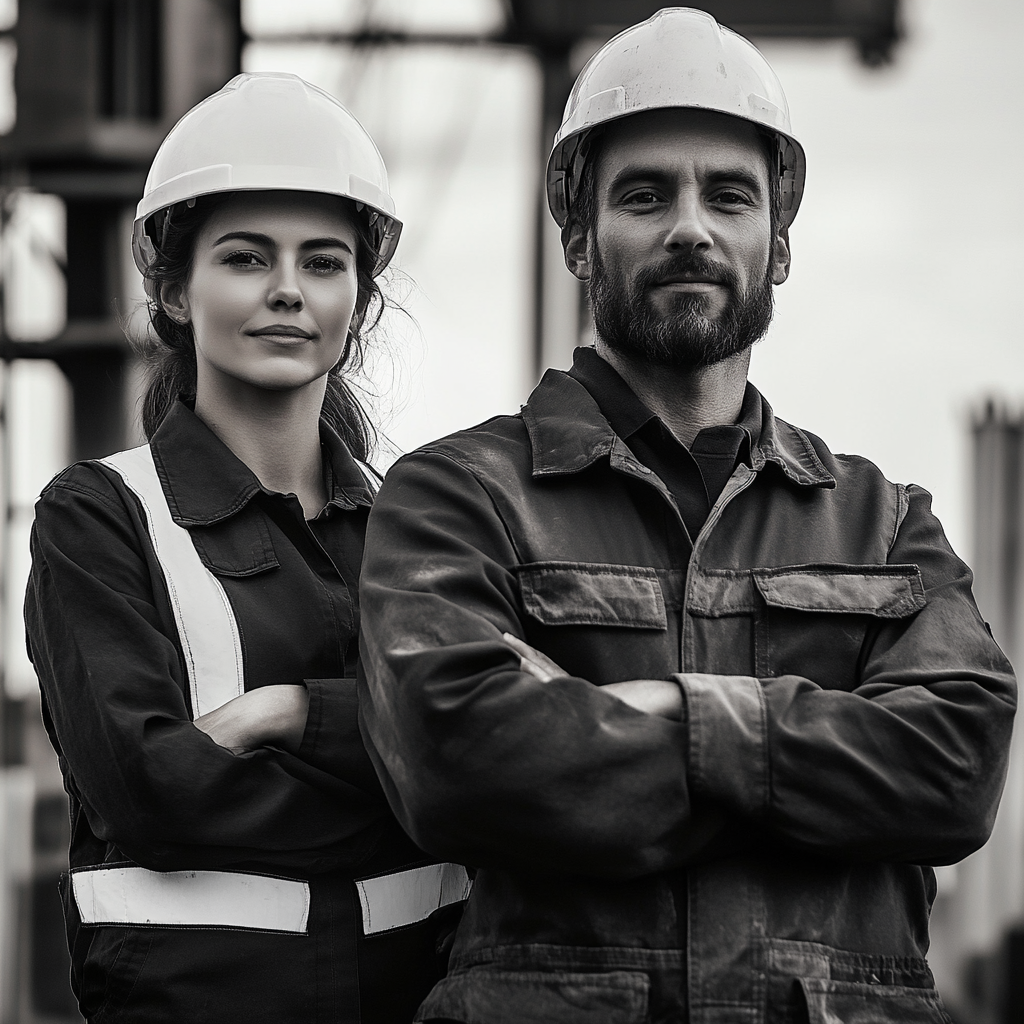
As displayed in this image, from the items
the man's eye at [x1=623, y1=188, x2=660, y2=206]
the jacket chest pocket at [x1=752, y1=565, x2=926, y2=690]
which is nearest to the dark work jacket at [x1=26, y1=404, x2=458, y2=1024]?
the jacket chest pocket at [x1=752, y1=565, x2=926, y2=690]

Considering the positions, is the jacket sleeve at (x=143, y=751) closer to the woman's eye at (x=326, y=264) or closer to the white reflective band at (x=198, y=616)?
the white reflective band at (x=198, y=616)

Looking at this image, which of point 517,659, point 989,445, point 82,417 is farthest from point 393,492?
point 989,445

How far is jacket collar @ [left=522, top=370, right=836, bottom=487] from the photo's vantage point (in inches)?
91.8

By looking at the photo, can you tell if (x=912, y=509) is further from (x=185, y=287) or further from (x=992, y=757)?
(x=185, y=287)

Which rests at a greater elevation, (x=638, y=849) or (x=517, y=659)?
(x=517, y=659)

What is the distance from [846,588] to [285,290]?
1098 millimetres

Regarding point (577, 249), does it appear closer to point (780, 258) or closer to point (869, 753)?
point (780, 258)

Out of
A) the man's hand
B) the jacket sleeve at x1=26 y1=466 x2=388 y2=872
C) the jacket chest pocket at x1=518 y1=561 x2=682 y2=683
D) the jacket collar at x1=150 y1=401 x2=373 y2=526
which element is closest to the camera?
the man's hand

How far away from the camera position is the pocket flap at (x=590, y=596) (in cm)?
218

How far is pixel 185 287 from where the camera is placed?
Answer: 2891mm

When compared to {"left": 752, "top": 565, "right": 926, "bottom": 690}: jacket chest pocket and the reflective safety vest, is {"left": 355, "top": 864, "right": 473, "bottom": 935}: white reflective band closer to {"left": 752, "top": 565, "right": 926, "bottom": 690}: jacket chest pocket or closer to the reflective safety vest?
the reflective safety vest

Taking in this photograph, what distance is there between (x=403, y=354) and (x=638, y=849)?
155cm

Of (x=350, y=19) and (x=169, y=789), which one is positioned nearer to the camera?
(x=169, y=789)

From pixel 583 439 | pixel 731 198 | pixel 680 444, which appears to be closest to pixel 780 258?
pixel 731 198
